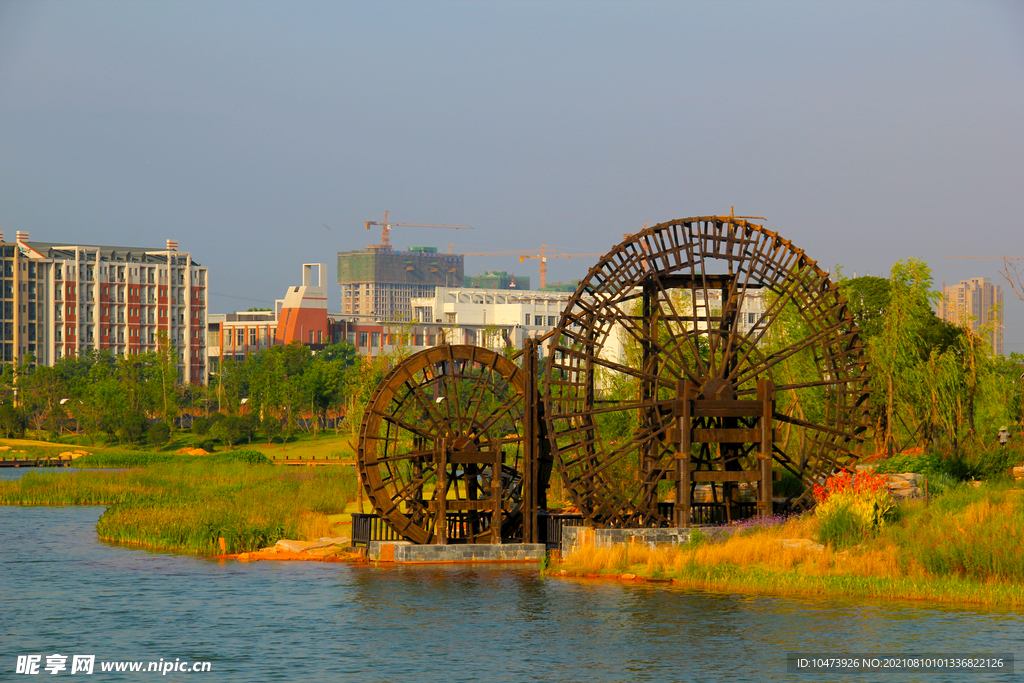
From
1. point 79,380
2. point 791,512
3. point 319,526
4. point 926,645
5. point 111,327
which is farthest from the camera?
point 111,327

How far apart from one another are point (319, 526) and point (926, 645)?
70.7ft

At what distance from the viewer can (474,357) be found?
1388 inches

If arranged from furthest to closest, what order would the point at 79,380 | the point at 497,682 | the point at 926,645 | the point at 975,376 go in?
the point at 79,380 < the point at 975,376 < the point at 926,645 < the point at 497,682


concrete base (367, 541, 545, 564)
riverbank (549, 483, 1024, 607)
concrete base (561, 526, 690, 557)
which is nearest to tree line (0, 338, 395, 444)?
concrete base (367, 541, 545, 564)

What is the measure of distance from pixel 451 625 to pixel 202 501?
78.0 feet

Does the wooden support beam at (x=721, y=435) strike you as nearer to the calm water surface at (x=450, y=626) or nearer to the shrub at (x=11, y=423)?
the calm water surface at (x=450, y=626)

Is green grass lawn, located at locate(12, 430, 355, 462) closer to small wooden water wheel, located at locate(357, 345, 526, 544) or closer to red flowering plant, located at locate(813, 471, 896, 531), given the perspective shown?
small wooden water wheel, located at locate(357, 345, 526, 544)

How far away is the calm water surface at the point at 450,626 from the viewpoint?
860 inches

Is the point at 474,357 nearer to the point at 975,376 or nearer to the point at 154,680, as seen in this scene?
the point at 154,680

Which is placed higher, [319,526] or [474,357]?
[474,357]

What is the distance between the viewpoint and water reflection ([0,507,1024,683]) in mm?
21984

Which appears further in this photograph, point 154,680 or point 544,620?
point 544,620

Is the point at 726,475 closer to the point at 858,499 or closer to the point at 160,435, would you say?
the point at 858,499

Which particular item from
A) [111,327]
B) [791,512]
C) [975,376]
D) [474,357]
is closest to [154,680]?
[474,357]
